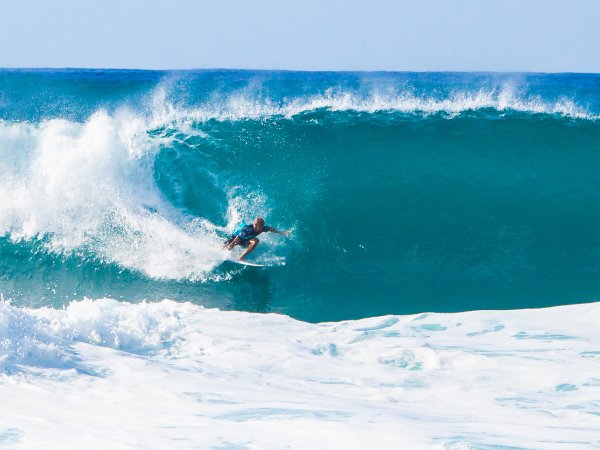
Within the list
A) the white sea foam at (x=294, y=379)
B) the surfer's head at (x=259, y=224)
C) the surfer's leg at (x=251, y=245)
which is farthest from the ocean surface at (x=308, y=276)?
the surfer's head at (x=259, y=224)

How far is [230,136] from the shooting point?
1336cm

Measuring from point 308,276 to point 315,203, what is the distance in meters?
2.11

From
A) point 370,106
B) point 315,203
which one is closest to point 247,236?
point 315,203

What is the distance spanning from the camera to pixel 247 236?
381 inches

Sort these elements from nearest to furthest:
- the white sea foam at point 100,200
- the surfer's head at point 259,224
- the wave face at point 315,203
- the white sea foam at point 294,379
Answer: the white sea foam at point 294,379 → the wave face at point 315,203 → the surfer's head at point 259,224 → the white sea foam at point 100,200

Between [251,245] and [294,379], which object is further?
[251,245]

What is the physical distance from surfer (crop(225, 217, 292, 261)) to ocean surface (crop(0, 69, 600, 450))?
0.21 meters

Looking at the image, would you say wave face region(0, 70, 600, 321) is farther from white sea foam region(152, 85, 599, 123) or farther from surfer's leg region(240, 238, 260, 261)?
surfer's leg region(240, 238, 260, 261)

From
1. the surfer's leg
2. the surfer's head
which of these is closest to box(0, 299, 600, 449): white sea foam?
the surfer's leg

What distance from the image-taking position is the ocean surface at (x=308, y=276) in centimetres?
485

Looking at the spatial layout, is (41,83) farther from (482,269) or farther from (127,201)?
(482,269)

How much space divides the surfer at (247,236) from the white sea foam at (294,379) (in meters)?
1.66

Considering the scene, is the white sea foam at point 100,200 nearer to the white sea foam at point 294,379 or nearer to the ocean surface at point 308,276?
the ocean surface at point 308,276

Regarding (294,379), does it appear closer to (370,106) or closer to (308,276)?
(308,276)
